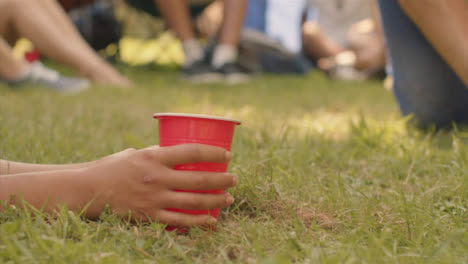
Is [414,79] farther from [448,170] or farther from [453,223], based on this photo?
[453,223]

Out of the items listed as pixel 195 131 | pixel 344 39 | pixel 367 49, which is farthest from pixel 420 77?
pixel 344 39

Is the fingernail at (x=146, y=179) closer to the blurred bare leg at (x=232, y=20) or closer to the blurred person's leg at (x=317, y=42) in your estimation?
the blurred bare leg at (x=232, y=20)

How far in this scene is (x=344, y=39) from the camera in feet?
19.4

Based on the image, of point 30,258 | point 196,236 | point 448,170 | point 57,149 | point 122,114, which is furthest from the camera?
point 122,114

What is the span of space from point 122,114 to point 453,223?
5.27 ft

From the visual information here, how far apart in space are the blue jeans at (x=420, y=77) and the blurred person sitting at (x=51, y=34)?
2061 mm

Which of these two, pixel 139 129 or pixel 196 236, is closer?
pixel 196 236

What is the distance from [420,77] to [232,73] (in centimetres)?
217

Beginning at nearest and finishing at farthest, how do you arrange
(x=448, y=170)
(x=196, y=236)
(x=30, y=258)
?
(x=30, y=258), (x=196, y=236), (x=448, y=170)

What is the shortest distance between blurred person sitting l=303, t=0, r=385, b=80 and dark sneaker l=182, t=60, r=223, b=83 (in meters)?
1.64

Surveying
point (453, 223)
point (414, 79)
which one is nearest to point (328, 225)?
point (453, 223)

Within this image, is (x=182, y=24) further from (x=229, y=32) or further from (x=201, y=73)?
(x=201, y=73)

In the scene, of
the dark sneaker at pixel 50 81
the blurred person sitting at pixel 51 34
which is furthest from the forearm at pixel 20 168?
the blurred person sitting at pixel 51 34

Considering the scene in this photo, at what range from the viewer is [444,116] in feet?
6.43
